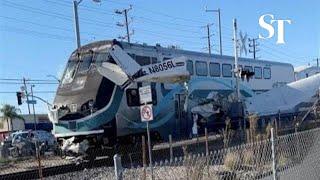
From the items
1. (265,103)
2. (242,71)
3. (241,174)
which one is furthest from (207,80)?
(241,174)

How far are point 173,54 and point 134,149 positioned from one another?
13.6 feet

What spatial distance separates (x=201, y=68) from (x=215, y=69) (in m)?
1.36

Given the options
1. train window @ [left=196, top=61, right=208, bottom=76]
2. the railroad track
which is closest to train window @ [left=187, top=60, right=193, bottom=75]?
train window @ [left=196, top=61, right=208, bottom=76]

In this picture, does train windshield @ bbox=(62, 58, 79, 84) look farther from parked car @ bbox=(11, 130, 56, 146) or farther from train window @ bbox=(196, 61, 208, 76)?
parked car @ bbox=(11, 130, 56, 146)

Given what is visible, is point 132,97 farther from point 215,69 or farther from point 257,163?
point 257,163

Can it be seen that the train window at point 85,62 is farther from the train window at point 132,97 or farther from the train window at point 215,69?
the train window at point 215,69

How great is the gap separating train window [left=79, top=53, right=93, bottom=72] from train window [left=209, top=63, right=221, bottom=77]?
6.01m

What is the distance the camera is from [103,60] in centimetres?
1867

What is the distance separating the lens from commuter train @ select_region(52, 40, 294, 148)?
59.4ft

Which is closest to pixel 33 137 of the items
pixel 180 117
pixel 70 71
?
pixel 70 71

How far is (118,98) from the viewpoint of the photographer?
18453 mm

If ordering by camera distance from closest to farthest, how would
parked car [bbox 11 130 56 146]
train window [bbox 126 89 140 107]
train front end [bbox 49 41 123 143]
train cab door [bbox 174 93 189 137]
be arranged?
train front end [bbox 49 41 123 143] → train window [bbox 126 89 140 107] → train cab door [bbox 174 93 189 137] → parked car [bbox 11 130 56 146]

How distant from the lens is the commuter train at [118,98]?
713 inches

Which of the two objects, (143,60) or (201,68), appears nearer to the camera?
(143,60)
